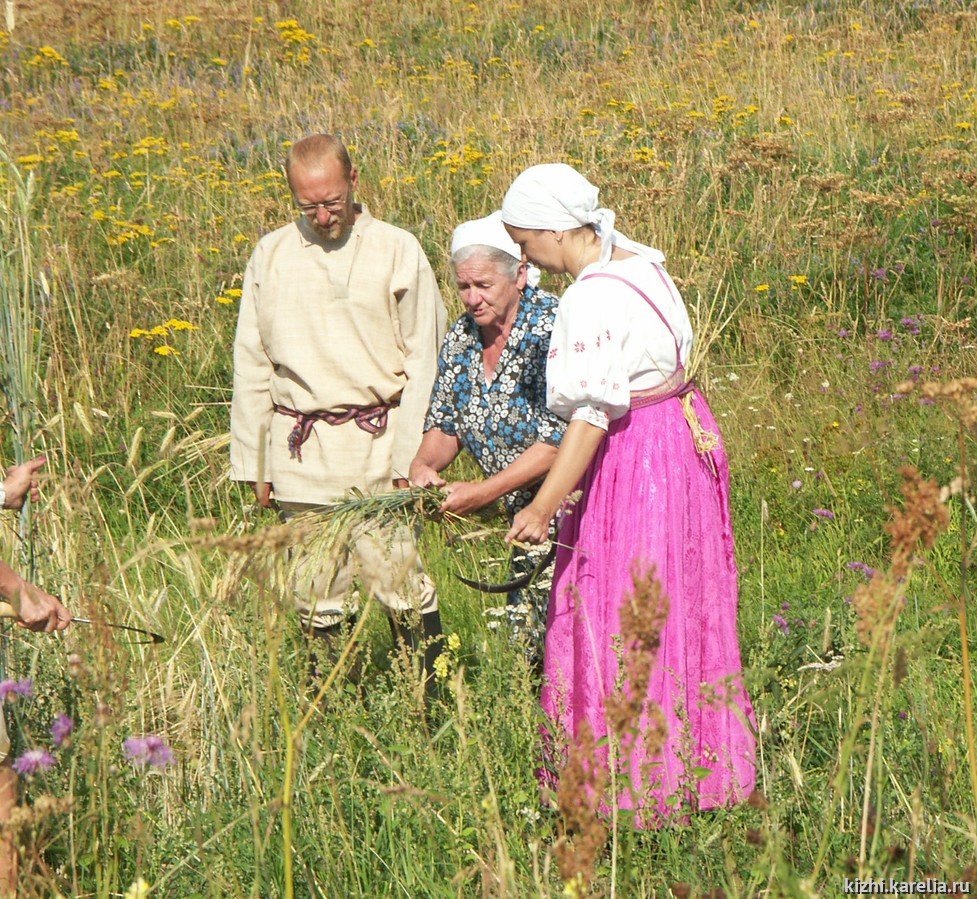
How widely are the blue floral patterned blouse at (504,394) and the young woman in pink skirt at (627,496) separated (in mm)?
403

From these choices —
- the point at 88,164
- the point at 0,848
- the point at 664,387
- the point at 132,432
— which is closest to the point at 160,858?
the point at 0,848

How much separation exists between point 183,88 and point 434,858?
26.0 feet

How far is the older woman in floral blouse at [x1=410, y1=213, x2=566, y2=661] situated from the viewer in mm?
3494

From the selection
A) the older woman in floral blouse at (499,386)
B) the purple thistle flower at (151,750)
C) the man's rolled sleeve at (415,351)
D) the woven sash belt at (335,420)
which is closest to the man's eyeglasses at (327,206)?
the man's rolled sleeve at (415,351)

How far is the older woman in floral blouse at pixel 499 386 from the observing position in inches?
138

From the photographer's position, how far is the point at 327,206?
12.5 ft

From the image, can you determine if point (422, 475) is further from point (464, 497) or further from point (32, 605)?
point (32, 605)

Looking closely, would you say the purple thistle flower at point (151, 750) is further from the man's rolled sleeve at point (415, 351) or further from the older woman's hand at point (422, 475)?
the man's rolled sleeve at point (415, 351)

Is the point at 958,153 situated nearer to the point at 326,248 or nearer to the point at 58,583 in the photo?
the point at 326,248

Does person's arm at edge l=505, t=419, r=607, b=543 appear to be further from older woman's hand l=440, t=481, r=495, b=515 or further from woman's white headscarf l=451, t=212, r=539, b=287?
woman's white headscarf l=451, t=212, r=539, b=287

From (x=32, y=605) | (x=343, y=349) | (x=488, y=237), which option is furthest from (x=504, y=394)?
(x=32, y=605)

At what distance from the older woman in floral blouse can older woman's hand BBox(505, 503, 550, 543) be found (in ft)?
1.37

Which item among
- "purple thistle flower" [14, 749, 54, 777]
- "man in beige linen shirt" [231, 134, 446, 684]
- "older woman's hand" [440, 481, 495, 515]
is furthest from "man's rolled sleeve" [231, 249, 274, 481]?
"purple thistle flower" [14, 749, 54, 777]

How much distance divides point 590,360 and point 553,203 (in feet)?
1.29
